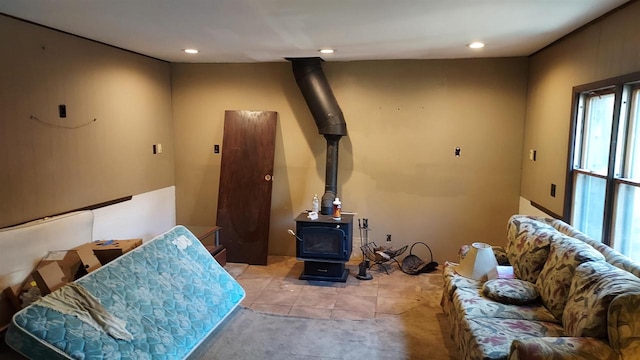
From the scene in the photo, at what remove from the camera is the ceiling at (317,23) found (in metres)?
2.69

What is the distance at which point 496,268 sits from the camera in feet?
10.5

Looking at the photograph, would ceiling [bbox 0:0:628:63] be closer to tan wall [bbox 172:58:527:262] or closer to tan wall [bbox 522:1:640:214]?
tan wall [bbox 522:1:640:214]

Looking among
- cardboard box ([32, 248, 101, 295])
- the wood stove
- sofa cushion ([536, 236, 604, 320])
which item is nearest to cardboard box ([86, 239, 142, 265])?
cardboard box ([32, 248, 101, 295])

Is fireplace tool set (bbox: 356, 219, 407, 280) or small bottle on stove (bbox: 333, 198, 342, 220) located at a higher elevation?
small bottle on stove (bbox: 333, 198, 342, 220)

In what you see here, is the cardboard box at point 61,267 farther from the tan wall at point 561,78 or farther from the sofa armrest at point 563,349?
the tan wall at point 561,78

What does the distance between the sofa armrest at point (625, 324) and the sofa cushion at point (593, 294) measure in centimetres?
8

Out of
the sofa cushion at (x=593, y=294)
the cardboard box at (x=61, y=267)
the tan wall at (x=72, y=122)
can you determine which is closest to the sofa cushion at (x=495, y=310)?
the sofa cushion at (x=593, y=294)

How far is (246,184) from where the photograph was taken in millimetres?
4996

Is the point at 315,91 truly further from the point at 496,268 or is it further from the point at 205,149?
the point at 496,268

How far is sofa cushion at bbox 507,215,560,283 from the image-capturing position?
9.66 feet

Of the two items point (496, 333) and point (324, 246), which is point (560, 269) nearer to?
point (496, 333)

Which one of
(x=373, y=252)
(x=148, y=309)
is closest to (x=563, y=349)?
(x=148, y=309)

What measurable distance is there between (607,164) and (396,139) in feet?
7.62

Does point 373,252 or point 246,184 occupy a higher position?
point 246,184
